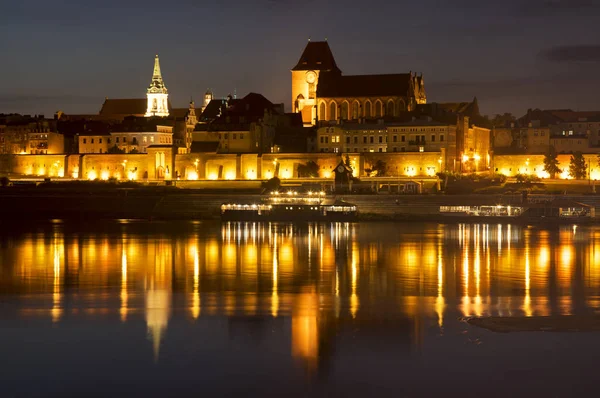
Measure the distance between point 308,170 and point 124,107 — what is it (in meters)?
48.0

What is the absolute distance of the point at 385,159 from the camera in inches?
3002

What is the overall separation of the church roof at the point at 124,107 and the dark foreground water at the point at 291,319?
78.6 meters

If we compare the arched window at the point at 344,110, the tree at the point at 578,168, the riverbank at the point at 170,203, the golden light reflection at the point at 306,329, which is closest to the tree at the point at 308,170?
the riverbank at the point at 170,203

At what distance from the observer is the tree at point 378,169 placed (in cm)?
7512

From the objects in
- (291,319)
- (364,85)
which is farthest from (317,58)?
(291,319)

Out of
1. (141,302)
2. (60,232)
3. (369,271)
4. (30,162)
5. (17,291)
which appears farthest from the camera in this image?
(30,162)

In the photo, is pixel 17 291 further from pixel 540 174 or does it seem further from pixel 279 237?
pixel 540 174

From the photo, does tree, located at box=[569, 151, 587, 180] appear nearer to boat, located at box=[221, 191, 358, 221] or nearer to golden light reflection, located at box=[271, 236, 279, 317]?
boat, located at box=[221, 191, 358, 221]

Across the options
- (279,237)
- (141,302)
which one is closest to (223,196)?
(279,237)

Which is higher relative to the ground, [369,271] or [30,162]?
[30,162]

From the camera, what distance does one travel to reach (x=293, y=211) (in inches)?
2357

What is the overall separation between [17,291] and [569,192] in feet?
159

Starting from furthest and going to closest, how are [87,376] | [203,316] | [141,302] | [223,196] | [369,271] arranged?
[223,196], [369,271], [141,302], [203,316], [87,376]

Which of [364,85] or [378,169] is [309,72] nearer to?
[364,85]
